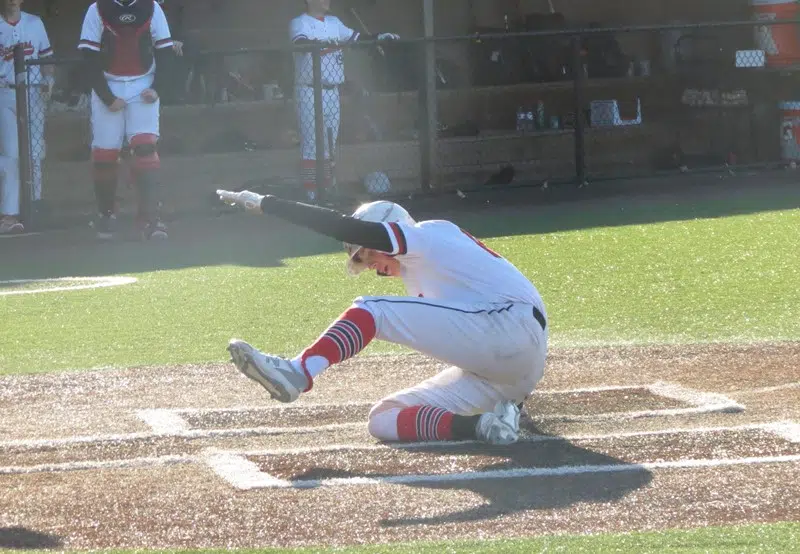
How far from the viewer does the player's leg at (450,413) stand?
556cm

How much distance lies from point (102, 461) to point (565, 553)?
7.28 ft

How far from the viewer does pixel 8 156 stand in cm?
1310

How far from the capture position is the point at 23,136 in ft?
42.1

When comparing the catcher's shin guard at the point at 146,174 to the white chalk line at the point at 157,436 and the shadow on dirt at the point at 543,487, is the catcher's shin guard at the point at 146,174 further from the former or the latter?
the shadow on dirt at the point at 543,487

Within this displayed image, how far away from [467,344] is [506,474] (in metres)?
0.70

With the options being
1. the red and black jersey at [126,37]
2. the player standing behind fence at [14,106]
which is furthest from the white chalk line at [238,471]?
the player standing behind fence at [14,106]

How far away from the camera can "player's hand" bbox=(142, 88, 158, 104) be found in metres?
11.9

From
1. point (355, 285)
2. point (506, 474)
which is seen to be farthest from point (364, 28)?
point (506, 474)

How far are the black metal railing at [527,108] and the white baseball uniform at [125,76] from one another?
122 inches

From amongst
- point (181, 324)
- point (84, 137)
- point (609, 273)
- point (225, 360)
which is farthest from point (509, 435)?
point (84, 137)

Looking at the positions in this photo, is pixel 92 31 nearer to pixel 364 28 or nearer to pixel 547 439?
pixel 364 28

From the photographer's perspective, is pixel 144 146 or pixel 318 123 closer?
pixel 144 146

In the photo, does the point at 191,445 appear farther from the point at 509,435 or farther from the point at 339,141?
the point at 339,141

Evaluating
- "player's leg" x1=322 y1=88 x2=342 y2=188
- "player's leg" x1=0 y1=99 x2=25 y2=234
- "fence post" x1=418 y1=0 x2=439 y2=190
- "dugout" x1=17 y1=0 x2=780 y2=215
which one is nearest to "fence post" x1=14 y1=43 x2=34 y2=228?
"player's leg" x1=0 y1=99 x2=25 y2=234
